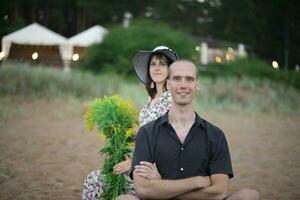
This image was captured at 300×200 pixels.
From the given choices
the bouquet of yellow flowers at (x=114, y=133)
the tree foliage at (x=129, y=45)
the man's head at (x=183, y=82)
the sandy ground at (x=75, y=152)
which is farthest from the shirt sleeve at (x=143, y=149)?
the tree foliage at (x=129, y=45)

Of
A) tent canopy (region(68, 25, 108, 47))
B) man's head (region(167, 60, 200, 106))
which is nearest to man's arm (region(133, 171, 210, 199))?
man's head (region(167, 60, 200, 106))

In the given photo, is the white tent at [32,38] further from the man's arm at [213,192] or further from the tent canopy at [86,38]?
the man's arm at [213,192]

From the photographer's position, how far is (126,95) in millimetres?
14477

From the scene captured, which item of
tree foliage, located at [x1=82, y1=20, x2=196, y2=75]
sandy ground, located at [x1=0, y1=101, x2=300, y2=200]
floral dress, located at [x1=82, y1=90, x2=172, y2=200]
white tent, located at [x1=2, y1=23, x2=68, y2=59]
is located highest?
white tent, located at [x1=2, y1=23, x2=68, y2=59]

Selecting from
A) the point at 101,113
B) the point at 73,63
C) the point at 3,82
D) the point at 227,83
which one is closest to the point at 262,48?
the point at 73,63

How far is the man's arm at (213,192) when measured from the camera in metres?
3.02

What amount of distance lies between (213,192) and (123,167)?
3.17 feet

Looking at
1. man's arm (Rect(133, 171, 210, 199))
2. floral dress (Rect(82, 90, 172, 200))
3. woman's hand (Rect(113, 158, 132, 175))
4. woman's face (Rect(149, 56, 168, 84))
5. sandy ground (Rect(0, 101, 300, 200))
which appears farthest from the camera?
sandy ground (Rect(0, 101, 300, 200))

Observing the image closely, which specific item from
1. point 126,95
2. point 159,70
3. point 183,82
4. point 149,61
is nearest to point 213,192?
point 183,82

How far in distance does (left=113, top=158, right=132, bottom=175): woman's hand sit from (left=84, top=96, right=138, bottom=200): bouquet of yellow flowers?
0.35 ft

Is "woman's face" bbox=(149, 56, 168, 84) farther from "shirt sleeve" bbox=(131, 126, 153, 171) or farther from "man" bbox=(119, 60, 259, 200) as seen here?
"shirt sleeve" bbox=(131, 126, 153, 171)

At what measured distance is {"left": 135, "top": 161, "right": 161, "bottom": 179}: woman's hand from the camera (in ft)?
9.84

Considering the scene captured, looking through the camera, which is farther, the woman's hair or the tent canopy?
the tent canopy

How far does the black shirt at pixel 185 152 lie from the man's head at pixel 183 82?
0.18 meters
